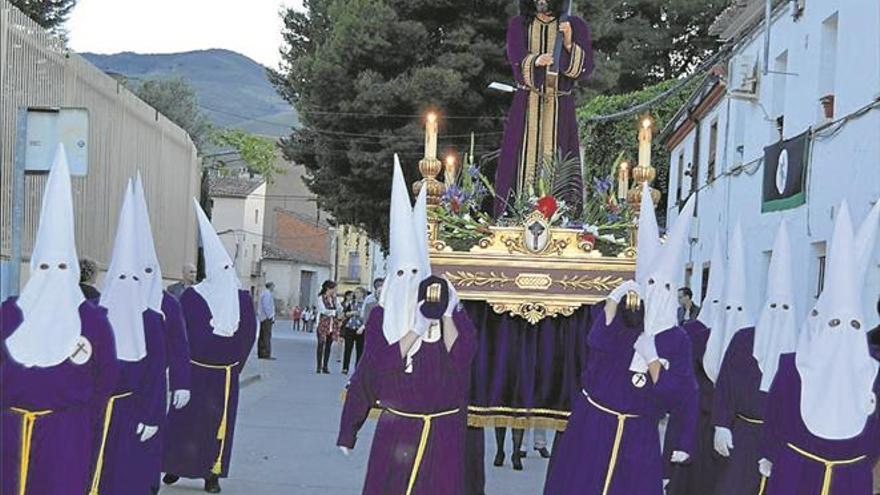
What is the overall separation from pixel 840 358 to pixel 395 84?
65.0 ft

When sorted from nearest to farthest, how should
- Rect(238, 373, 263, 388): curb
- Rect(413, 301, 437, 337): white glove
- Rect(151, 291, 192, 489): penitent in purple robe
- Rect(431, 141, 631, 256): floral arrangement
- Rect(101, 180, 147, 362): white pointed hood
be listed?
Rect(413, 301, 437, 337): white glove
Rect(101, 180, 147, 362): white pointed hood
Rect(431, 141, 631, 256): floral arrangement
Rect(151, 291, 192, 489): penitent in purple robe
Rect(238, 373, 263, 388): curb

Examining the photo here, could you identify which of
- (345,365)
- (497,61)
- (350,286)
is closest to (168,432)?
(345,365)

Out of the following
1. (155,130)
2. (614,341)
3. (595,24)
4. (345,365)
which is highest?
(595,24)

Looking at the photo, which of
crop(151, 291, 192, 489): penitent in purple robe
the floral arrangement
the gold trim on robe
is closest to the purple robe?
the gold trim on robe

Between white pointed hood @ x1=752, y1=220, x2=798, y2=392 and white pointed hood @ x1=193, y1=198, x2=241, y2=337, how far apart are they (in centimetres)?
417

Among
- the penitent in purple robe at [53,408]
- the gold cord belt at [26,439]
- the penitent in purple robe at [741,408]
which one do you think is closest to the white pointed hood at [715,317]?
the penitent in purple robe at [741,408]

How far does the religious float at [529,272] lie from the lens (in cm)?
794

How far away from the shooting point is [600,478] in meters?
6.91

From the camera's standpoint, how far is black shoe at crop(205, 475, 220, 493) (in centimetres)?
933

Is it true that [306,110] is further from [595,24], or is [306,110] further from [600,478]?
[600,478]

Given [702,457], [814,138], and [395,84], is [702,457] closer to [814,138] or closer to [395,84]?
[814,138]

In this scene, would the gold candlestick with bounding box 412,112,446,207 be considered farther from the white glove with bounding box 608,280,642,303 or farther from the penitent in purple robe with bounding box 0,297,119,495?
the penitent in purple robe with bounding box 0,297,119,495

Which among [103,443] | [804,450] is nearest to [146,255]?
[103,443]

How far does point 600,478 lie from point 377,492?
1.36 metres
